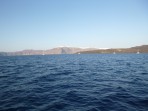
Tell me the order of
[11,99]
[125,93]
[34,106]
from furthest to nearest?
[125,93] → [11,99] → [34,106]

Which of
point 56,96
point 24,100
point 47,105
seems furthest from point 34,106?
point 56,96

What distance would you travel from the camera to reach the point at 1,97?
1348 centimetres

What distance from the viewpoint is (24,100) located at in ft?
41.7

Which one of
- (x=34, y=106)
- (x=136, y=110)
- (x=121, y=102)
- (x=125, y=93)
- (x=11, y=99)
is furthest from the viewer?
(x=125, y=93)

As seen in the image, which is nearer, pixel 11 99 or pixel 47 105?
pixel 47 105

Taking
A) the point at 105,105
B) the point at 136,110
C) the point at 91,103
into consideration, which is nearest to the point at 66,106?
the point at 91,103

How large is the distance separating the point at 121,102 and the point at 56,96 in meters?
5.32

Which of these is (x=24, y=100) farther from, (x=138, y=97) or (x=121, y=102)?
(x=138, y=97)

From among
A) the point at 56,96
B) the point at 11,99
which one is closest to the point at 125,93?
the point at 56,96

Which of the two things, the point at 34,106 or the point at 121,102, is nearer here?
the point at 34,106

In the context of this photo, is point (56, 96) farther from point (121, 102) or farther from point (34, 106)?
point (121, 102)

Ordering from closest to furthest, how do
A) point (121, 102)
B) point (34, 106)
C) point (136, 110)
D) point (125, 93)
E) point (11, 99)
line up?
point (136, 110) → point (34, 106) → point (121, 102) → point (11, 99) → point (125, 93)

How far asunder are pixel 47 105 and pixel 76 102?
7.12 feet

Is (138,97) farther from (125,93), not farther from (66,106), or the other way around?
(66,106)
